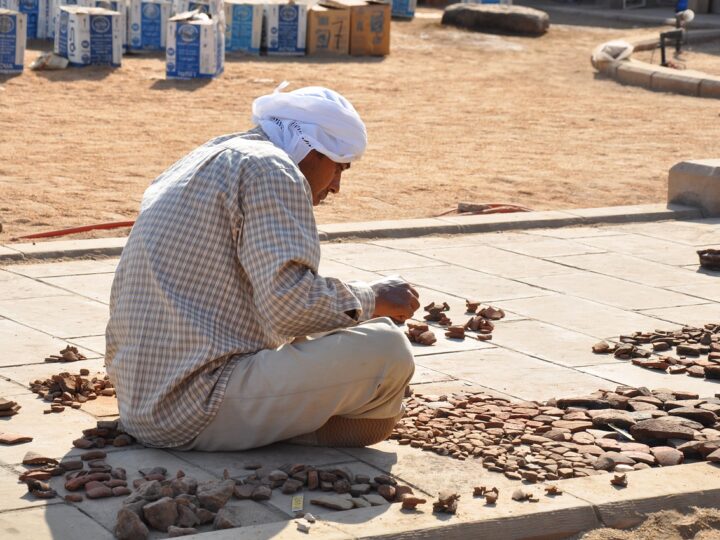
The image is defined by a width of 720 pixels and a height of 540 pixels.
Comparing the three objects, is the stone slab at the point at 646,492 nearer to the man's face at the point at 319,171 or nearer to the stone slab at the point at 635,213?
the man's face at the point at 319,171

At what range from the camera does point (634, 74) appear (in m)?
17.8

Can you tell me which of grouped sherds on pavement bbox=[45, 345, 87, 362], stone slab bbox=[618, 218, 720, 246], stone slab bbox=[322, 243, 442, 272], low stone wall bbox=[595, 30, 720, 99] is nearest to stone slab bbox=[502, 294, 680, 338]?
stone slab bbox=[322, 243, 442, 272]

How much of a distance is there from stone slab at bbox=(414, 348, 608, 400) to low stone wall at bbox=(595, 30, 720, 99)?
11.9m

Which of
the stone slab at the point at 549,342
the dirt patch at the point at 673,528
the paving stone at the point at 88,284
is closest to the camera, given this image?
the dirt patch at the point at 673,528

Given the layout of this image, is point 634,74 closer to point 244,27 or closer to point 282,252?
point 244,27

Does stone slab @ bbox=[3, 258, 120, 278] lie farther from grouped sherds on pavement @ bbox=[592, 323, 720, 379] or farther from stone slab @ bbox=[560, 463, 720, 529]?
stone slab @ bbox=[560, 463, 720, 529]

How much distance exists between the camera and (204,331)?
4.11 m

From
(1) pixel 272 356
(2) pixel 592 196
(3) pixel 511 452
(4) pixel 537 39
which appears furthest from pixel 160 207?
(4) pixel 537 39

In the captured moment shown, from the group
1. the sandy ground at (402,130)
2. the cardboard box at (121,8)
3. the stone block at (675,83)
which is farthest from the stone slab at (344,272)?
the stone block at (675,83)

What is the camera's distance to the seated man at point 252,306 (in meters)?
4.00

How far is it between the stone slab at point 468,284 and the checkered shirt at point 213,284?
2821 millimetres

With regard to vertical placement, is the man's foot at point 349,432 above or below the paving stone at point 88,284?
above

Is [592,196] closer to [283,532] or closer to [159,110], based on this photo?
[159,110]

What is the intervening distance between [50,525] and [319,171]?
1.38 m
